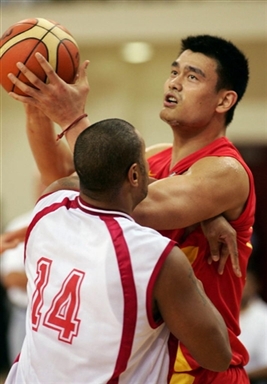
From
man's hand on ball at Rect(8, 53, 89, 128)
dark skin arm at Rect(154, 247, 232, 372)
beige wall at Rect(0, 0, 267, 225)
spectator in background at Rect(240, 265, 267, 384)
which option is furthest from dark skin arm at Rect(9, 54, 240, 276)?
beige wall at Rect(0, 0, 267, 225)

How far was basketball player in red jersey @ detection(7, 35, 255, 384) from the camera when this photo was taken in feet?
11.4

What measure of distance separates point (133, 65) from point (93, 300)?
8.53 meters

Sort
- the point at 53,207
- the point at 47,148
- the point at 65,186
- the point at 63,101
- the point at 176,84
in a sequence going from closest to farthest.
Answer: the point at 53,207
the point at 65,186
the point at 63,101
the point at 176,84
the point at 47,148

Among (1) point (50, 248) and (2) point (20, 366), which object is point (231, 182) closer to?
(1) point (50, 248)

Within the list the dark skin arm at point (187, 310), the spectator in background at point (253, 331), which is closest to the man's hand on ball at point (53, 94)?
the dark skin arm at point (187, 310)

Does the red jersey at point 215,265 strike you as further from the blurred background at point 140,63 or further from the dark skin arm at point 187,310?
the blurred background at point 140,63

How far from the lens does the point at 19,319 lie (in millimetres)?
7918

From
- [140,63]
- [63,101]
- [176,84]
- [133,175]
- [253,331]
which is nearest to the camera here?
[133,175]

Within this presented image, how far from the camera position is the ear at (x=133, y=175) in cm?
302

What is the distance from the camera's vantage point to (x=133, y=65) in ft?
36.7

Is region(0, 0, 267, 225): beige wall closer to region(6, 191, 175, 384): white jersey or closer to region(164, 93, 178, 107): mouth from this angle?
region(164, 93, 178, 107): mouth

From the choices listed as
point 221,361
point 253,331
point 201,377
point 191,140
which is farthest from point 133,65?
point 221,361

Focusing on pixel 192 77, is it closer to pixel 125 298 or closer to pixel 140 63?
pixel 125 298

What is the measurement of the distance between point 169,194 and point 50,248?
66 centimetres
